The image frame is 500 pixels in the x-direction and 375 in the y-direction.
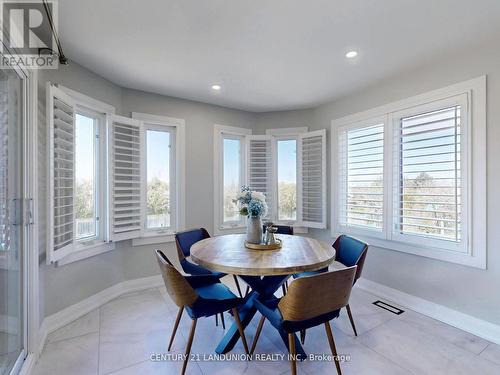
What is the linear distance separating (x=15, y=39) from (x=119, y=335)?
237 cm

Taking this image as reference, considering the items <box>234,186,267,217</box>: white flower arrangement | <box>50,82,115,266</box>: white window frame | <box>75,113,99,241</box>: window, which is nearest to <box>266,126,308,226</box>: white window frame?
<box>234,186,267,217</box>: white flower arrangement

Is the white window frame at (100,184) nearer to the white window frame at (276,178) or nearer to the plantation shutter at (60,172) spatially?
the plantation shutter at (60,172)

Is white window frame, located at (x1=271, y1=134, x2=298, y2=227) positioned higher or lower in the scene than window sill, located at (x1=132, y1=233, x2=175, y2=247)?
higher

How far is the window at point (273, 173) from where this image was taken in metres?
3.87

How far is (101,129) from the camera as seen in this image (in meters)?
2.92

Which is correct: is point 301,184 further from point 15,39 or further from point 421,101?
point 15,39

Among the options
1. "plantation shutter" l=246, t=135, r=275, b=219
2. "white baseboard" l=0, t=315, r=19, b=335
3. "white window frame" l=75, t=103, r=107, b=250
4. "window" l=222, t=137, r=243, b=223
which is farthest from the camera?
"plantation shutter" l=246, t=135, r=275, b=219

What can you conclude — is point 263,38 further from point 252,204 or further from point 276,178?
point 276,178

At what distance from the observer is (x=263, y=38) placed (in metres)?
2.14

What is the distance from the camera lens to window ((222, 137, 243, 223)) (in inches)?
156

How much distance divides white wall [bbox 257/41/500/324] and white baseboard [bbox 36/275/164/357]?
9.46 ft

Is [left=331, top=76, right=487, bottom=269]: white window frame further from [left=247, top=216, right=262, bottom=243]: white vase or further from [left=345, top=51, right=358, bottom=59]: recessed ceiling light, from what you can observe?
[left=247, top=216, right=262, bottom=243]: white vase

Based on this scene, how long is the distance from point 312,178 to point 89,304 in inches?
128

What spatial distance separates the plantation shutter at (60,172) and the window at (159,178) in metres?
1.01
